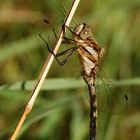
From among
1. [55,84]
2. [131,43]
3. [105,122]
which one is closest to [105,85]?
[55,84]

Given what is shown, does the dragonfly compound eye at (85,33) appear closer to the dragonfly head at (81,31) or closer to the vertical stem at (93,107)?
the dragonfly head at (81,31)

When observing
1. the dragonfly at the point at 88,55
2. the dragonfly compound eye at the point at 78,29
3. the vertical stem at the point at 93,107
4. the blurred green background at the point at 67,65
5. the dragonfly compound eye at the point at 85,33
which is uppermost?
the dragonfly compound eye at the point at 78,29

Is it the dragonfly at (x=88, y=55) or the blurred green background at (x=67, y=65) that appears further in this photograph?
the blurred green background at (x=67, y=65)

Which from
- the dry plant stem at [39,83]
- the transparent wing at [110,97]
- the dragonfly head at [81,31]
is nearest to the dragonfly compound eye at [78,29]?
the dragonfly head at [81,31]

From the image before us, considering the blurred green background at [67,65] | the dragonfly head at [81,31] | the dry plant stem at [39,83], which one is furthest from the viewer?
the blurred green background at [67,65]

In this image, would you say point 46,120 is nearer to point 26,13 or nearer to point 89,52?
point 89,52

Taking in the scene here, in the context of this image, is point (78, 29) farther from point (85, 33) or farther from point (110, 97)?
point (110, 97)

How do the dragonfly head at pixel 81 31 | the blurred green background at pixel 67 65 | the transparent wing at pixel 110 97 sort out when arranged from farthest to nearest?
the blurred green background at pixel 67 65, the transparent wing at pixel 110 97, the dragonfly head at pixel 81 31
